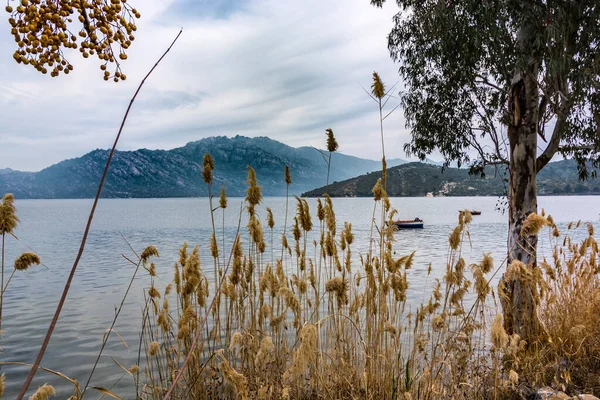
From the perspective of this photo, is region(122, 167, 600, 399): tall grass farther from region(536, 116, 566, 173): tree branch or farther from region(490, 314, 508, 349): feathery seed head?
region(536, 116, 566, 173): tree branch

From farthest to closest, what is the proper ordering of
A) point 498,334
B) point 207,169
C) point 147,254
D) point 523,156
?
point 523,156 < point 207,169 < point 147,254 < point 498,334

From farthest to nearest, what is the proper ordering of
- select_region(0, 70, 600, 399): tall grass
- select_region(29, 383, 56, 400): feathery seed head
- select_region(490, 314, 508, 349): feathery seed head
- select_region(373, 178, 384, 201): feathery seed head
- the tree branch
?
1. the tree branch
2. select_region(373, 178, 384, 201): feathery seed head
3. select_region(0, 70, 600, 399): tall grass
4. select_region(490, 314, 508, 349): feathery seed head
5. select_region(29, 383, 56, 400): feathery seed head

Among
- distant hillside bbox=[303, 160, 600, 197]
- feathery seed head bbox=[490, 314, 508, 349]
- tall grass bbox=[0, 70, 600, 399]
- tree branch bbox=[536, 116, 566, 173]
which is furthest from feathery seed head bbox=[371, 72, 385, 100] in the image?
distant hillside bbox=[303, 160, 600, 197]

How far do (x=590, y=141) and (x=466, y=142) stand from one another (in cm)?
253

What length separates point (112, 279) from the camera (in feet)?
58.5

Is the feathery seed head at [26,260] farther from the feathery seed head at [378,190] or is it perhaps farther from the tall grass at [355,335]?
the feathery seed head at [378,190]

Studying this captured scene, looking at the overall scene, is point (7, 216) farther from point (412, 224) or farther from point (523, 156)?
point (412, 224)

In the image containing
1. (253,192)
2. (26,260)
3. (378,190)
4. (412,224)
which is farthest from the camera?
(412,224)

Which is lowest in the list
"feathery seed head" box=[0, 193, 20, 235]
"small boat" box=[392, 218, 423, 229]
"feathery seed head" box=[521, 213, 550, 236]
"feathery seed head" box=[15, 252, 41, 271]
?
"small boat" box=[392, 218, 423, 229]

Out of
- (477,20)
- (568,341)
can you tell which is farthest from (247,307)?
(477,20)

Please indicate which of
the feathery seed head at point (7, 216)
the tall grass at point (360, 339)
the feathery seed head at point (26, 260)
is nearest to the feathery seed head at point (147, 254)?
the tall grass at point (360, 339)

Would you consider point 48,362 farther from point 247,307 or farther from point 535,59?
point 535,59

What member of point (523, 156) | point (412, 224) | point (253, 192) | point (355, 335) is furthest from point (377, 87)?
point (412, 224)

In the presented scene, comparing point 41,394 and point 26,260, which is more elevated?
point 26,260
